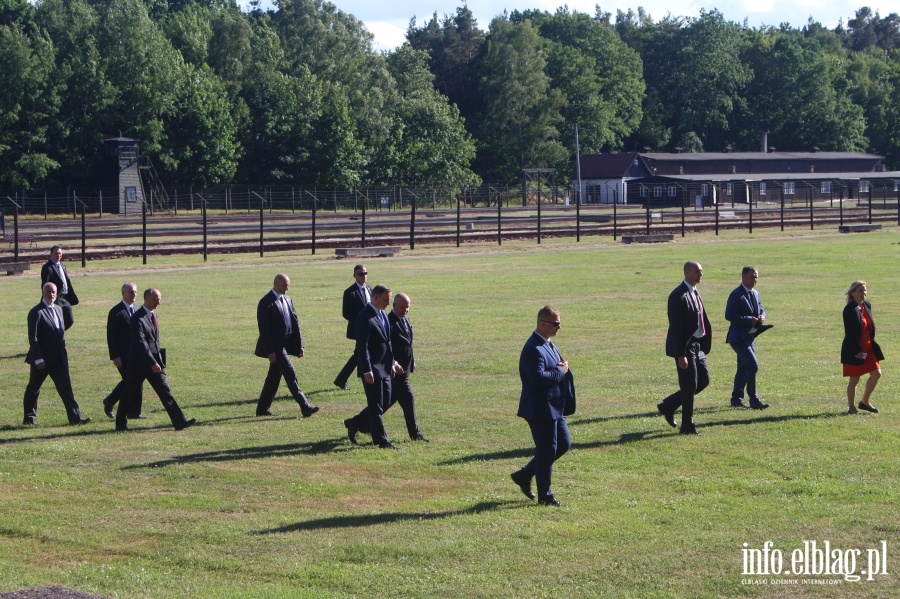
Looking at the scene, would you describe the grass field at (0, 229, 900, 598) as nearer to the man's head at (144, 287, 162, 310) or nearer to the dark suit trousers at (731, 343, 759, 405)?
the dark suit trousers at (731, 343, 759, 405)

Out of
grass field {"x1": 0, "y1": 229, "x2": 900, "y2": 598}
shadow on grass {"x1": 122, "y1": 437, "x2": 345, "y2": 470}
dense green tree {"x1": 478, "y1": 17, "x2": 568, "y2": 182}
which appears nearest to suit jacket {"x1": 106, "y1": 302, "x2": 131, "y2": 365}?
grass field {"x1": 0, "y1": 229, "x2": 900, "y2": 598}

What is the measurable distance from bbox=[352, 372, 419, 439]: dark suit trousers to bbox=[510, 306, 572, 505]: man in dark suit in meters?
2.83

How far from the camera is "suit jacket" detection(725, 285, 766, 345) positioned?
47.7 feet

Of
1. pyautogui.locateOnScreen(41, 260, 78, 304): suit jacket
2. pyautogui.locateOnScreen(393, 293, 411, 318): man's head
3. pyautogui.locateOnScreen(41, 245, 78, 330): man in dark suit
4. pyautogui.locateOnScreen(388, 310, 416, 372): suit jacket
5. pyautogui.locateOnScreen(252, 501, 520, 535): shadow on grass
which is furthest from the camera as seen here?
pyautogui.locateOnScreen(41, 260, 78, 304): suit jacket

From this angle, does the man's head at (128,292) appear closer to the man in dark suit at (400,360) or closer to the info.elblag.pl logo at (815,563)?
the man in dark suit at (400,360)

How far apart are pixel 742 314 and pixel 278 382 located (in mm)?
5641

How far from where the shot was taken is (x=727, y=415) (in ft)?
46.1

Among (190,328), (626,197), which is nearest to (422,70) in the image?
(626,197)

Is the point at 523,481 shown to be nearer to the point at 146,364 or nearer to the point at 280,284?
the point at 280,284

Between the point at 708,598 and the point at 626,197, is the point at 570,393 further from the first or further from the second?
the point at 626,197

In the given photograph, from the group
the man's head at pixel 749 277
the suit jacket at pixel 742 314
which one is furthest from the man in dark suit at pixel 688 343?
the man's head at pixel 749 277

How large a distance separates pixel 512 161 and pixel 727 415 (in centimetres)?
9612

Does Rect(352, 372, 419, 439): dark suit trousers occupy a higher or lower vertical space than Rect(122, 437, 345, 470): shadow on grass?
higher

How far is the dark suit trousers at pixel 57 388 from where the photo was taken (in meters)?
14.3
